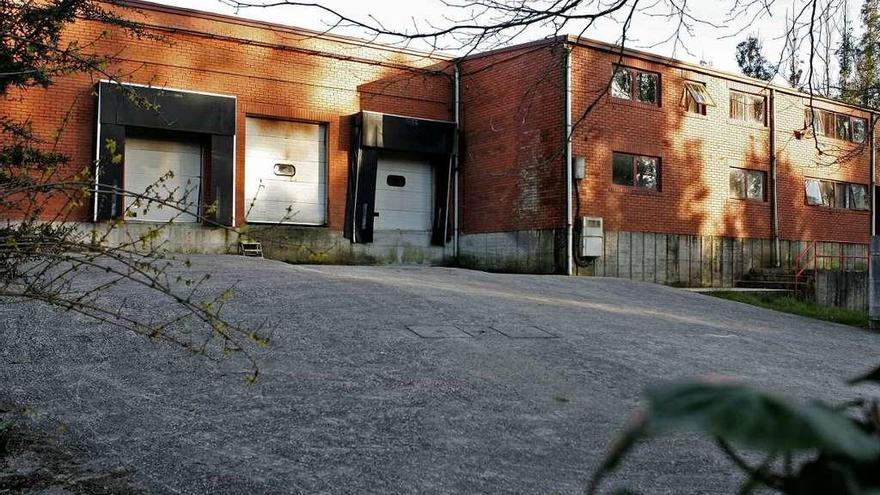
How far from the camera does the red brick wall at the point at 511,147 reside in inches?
650

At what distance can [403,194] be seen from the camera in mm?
18641

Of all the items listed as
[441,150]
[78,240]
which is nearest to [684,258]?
[441,150]

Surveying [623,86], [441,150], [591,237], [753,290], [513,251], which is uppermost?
[623,86]

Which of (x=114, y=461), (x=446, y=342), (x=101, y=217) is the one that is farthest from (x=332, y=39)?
(x=114, y=461)

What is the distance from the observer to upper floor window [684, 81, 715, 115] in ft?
61.0

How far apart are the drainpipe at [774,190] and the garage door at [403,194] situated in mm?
9389

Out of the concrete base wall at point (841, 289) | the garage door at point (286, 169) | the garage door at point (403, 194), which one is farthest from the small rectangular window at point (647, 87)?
the garage door at point (286, 169)

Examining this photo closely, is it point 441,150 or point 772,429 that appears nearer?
point 772,429

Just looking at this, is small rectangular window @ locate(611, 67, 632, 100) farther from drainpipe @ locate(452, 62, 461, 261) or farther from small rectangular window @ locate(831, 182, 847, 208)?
small rectangular window @ locate(831, 182, 847, 208)

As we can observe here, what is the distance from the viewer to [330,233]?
1736 centimetres

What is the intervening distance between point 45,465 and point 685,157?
17.0 metres

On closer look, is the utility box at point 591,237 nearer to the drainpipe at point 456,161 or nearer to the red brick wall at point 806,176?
the drainpipe at point 456,161

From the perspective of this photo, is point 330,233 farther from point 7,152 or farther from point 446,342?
point 446,342

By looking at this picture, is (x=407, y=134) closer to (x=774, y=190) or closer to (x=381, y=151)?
(x=381, y=151)
